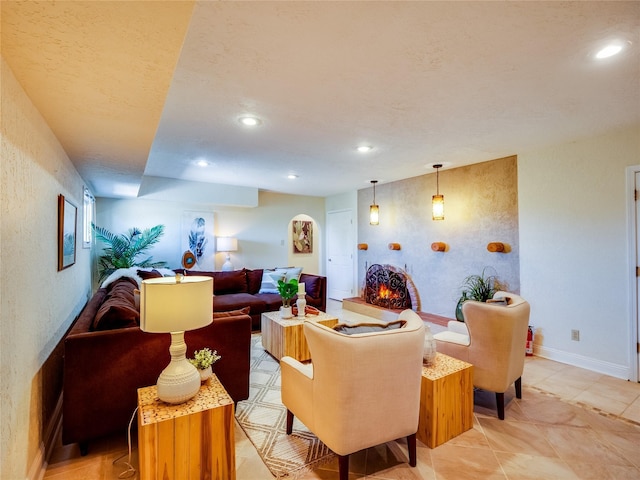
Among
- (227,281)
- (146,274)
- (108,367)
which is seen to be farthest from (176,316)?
(227,281)

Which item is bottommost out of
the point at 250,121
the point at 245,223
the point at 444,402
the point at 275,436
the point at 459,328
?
the point at 275,436

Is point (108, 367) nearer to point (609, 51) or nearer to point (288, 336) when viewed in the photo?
point (288, 336)

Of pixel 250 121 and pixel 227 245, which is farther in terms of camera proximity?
pixel 227 245

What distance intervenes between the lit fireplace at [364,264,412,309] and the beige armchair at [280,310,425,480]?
347 cm

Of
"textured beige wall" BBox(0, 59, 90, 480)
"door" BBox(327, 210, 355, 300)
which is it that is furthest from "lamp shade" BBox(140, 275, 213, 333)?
"door" BBox(327, 210, 355, 300)

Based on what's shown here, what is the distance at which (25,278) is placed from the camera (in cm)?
154

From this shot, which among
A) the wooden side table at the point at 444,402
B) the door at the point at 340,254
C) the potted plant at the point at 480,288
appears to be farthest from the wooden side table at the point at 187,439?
the door at the point at 340,254

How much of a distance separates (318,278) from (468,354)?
9.74 feet

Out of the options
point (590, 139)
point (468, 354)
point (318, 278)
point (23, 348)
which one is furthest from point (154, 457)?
point (590, 139)

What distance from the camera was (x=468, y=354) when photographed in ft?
7.58

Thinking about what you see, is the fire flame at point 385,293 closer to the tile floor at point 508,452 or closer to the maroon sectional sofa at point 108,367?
the tile floor at point 508,452

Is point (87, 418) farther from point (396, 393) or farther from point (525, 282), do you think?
point (525, 282)

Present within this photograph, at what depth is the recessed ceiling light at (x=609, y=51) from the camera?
162 cm

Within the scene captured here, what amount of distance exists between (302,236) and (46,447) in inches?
225
